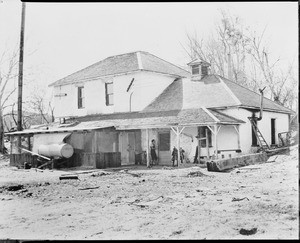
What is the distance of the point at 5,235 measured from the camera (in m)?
7.25

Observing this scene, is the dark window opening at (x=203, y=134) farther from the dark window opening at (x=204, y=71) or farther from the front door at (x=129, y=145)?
the dark window opening at (x=204, y=71)

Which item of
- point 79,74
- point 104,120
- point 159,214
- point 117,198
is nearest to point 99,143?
point 104,120

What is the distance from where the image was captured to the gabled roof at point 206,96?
21.8 metres

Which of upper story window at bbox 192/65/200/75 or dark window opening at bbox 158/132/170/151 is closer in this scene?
dark window opening at bbox 158/132/170/151

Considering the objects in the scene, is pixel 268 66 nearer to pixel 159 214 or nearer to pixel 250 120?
pixel 250 120

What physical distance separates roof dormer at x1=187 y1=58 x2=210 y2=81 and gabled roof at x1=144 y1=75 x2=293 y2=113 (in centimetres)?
34

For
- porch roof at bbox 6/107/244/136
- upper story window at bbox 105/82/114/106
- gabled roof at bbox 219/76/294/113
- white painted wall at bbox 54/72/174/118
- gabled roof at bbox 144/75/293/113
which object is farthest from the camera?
upper story window at bbox 105/82/114/106

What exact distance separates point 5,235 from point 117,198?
377 centimetres

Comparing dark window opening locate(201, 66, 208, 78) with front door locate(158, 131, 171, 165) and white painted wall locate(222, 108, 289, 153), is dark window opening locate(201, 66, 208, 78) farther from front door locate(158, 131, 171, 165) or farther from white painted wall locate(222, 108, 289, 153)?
front door locate(158, 131, 171, 165)

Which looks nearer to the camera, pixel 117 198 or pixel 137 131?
pixel 117 198

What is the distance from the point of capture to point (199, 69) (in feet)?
81.2

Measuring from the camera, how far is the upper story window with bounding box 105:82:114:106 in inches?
994

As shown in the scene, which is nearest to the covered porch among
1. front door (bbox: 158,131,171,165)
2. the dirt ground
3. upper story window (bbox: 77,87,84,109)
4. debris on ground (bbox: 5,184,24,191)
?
front door (bbox: 158,131,171,165)

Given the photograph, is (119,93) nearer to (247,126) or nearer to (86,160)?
(86,160)
